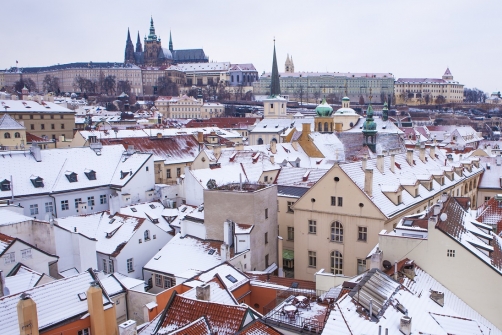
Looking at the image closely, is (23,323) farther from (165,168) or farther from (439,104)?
(439,104)

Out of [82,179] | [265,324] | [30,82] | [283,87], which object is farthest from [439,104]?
[265,324]

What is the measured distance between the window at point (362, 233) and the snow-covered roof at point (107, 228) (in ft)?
43.1

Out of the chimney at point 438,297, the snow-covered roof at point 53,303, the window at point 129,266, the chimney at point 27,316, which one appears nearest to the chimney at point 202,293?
the snow-covered roof at point 53,303

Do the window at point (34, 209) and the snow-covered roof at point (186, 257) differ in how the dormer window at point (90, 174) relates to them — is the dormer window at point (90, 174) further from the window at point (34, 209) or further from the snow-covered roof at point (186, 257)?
the snow-covered roof at point (186, 257)

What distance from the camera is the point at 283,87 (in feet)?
639

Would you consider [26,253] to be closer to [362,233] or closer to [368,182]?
[362,233]

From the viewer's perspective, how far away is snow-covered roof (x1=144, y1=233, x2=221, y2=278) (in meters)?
25.3

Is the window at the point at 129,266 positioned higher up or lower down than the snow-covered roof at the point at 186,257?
lower down

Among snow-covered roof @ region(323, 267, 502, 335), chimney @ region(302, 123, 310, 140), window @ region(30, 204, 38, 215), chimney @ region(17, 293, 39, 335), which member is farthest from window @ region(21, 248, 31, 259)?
chimney @ region(302, 123, 310, 140)

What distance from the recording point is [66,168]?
37.5 meters

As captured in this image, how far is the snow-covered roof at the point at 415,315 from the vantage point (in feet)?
44.6

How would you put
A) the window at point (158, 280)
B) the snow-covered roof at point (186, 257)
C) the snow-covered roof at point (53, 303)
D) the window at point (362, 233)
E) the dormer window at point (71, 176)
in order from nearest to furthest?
the snow-covered roof at point (53, 303) → the snow-covered roof at point (186, 257) → the window at point (362, 233) → the window at point (158, 280) → the dormer window at point (71, 176)

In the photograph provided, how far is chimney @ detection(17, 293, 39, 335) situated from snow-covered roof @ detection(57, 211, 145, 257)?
1334 cm

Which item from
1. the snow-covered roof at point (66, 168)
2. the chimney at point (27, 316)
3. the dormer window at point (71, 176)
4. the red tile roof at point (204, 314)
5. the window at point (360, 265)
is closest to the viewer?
the chimney at point (27, 316)
